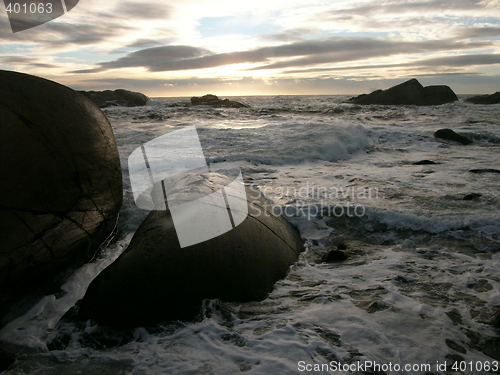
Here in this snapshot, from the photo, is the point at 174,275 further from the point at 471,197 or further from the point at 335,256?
the point at 471,197

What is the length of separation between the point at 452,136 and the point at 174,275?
10500 millimetres

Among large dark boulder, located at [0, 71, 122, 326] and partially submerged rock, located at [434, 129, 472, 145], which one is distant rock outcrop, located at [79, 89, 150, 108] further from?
large dark boulder, located at [0, 71, 122, 326]

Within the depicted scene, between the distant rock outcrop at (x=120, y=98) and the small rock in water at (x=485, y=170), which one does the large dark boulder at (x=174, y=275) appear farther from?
the distant rock outcrop at (x=120, y=98)

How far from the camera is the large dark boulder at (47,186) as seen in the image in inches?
99.0

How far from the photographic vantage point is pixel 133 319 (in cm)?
234

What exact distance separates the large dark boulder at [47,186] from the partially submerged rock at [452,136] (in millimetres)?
9969

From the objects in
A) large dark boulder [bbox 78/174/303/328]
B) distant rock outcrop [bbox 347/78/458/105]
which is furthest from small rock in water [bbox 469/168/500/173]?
distant rock outcrop [bbox 347/78/458/105]

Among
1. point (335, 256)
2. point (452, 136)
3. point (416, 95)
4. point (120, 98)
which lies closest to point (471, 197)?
point (335, 256)

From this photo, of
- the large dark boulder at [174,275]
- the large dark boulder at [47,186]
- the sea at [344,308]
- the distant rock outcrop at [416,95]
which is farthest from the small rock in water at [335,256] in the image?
the distant rock outcrop at [416,95]

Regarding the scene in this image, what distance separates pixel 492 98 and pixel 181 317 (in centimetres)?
3813

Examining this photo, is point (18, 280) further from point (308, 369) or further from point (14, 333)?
point (308, 369)

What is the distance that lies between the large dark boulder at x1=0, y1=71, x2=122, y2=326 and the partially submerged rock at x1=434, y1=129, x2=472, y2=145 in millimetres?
9969

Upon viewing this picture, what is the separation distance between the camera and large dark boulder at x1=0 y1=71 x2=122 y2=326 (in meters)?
2.52

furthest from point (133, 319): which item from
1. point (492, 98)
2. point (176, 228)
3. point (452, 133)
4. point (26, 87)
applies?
point (492, 98)
